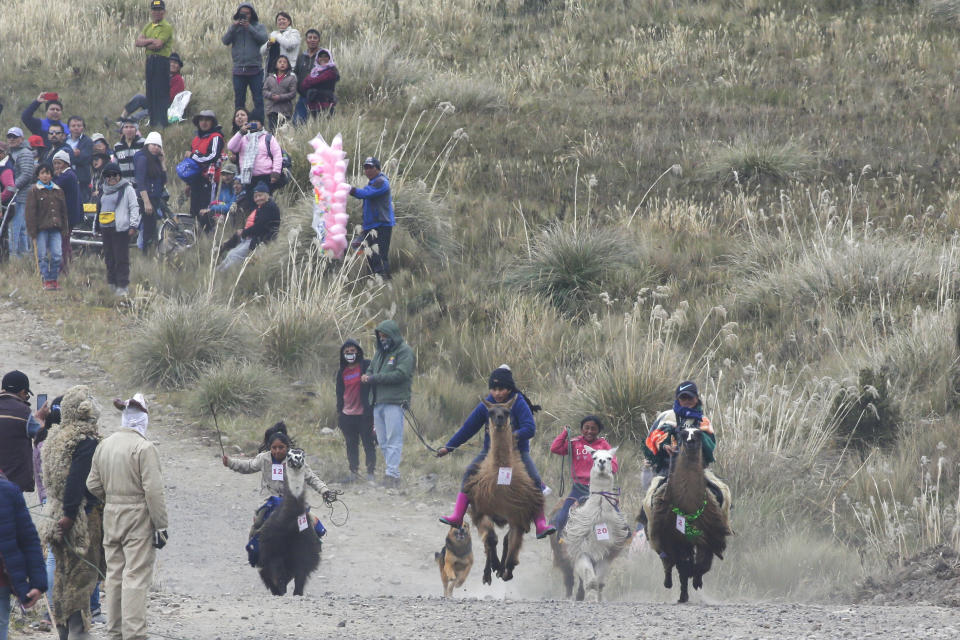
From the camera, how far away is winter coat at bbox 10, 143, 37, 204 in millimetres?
18281

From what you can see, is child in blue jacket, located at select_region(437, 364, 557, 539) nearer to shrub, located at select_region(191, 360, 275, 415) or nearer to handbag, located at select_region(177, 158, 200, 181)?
shrub, located at select_region(191, 360, 275, 415)

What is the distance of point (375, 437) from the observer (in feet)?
45.6

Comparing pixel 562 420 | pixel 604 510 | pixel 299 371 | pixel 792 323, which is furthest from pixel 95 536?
pixel 792 323

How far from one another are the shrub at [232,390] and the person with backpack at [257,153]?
3.64 meters

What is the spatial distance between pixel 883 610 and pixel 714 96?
18.3 m

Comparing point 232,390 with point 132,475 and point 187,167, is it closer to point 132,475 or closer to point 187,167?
point 187,167

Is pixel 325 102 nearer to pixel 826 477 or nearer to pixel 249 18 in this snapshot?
pixel 249 18

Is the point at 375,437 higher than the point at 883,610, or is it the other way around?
the point at 883,610

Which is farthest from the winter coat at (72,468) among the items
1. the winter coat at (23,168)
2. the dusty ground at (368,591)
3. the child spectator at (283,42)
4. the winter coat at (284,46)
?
the winter coat at (284,46)

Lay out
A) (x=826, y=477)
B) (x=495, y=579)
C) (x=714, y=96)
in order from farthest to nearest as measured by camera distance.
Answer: (x=714, y=96), (x=826, y=477), (x=495, y=579)

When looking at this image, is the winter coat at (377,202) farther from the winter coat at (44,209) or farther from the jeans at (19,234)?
the jeans at (19,234)

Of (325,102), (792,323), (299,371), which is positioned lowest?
(299,371)

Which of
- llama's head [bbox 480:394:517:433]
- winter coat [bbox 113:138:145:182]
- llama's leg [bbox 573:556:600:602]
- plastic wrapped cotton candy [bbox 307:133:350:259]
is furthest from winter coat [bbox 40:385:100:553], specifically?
winter coat [bbox 113:138:145:182]

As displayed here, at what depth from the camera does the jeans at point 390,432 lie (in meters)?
13.2
